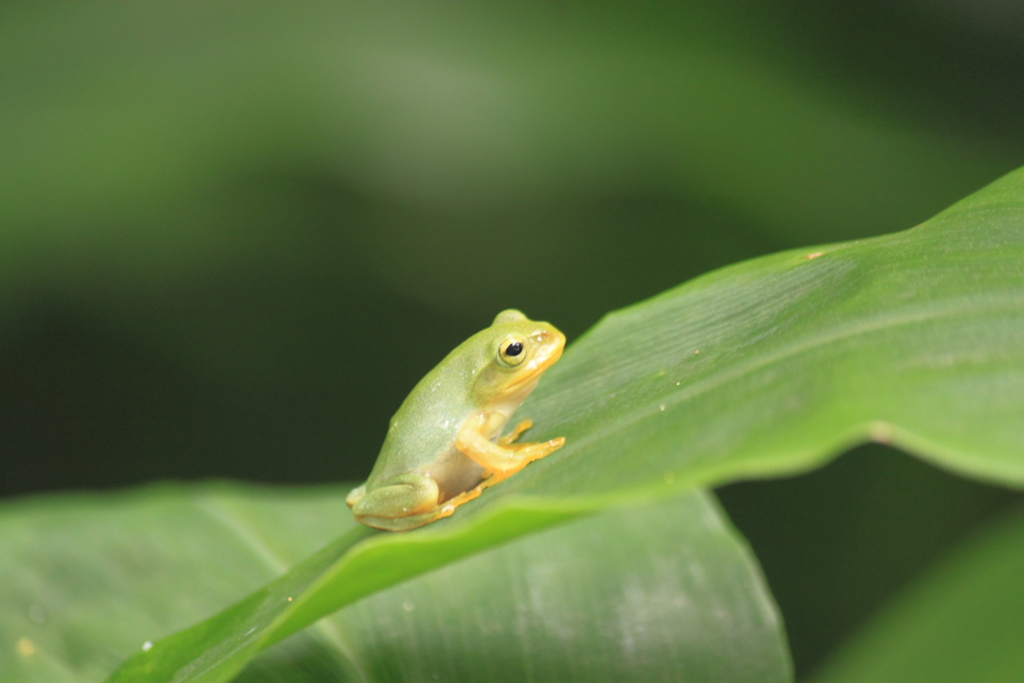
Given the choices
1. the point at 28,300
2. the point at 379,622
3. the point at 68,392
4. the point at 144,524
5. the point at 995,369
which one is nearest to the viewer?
the point at 995,369

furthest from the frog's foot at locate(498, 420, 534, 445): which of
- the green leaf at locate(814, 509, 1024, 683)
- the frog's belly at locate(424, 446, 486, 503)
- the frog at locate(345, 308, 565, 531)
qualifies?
the green leaf at locate(814, 509, 1024, 683)

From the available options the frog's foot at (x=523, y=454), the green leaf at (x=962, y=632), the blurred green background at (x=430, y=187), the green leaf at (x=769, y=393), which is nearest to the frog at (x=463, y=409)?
the frog's foot at (x=523, y=454)

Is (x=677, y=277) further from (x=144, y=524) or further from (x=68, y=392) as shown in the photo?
(x=68, y=392)

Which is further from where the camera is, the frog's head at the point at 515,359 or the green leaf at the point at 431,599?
the frog's head at the point at 515,359

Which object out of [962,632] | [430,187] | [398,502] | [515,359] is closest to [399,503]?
[398,502]

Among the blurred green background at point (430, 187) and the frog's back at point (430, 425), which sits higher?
the blurred green background at point (430, 187)

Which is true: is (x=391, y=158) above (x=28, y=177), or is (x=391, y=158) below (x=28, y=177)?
below

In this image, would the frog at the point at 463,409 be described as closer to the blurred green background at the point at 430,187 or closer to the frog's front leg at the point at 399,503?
the frog's front leg at the point at 399,503

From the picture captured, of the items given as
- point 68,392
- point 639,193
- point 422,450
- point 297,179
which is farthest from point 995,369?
point 68,392
